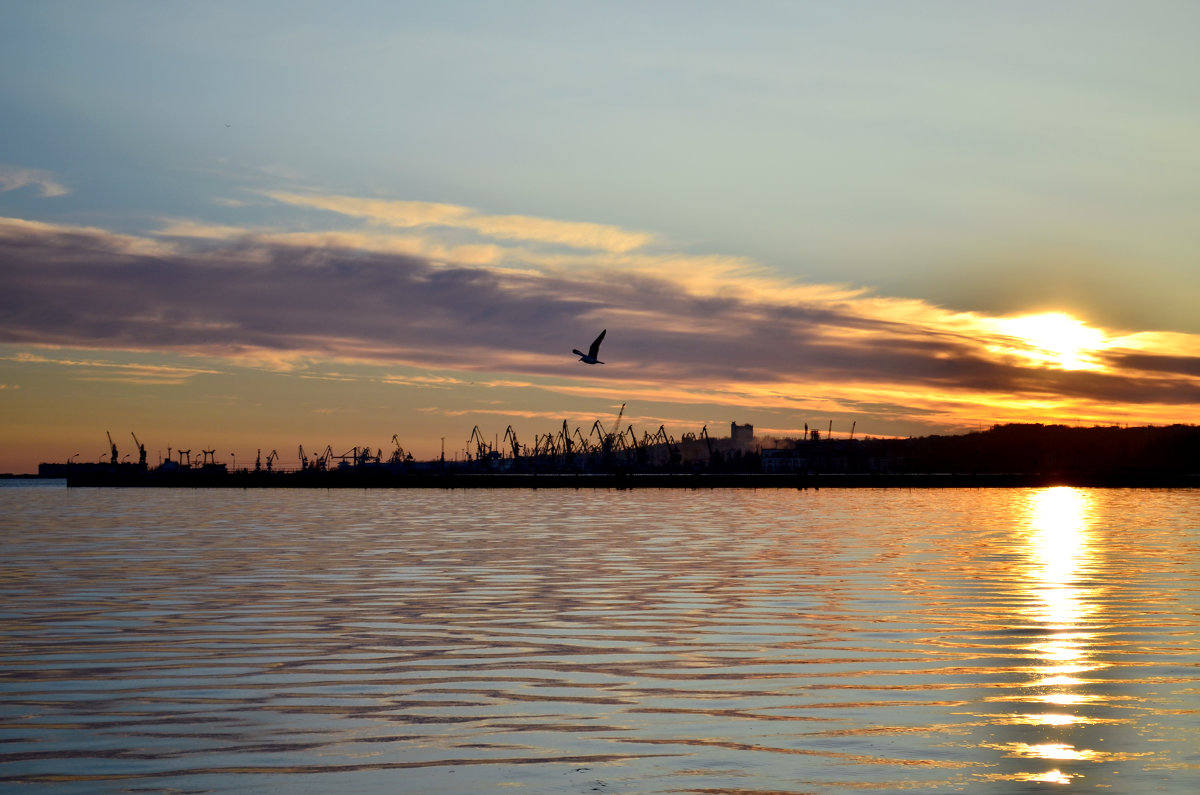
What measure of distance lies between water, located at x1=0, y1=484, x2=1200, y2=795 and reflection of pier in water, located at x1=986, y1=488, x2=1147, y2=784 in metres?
0.07

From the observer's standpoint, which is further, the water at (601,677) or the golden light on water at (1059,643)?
the golden light on water at (1059,643)

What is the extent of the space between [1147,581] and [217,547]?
38.0 metres

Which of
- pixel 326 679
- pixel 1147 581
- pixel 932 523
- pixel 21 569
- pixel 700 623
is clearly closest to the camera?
pixel 326 679

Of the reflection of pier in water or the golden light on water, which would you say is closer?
Result: the reflection of pier in water

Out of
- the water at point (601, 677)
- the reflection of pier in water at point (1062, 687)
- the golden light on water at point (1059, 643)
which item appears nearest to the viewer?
the water at point (601, 677)

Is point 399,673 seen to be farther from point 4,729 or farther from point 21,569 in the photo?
point 21,569

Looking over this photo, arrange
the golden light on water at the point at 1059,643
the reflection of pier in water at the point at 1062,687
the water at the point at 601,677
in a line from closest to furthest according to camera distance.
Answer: the water at the point at 601,677 < the reflection of pier in water at the point at 1062,687 < the golden light on water at the point at 1059,643

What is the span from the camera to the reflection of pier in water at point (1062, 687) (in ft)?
46.1

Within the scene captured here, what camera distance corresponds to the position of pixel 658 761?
1391 cm

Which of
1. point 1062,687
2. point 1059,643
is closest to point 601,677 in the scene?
point 1062,687

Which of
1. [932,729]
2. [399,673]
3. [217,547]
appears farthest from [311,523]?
[932,729]

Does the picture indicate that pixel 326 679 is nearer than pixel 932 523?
Yes

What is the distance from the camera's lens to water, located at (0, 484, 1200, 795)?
1359 centimetres

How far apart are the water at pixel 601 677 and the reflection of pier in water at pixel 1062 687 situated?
0.07 m
